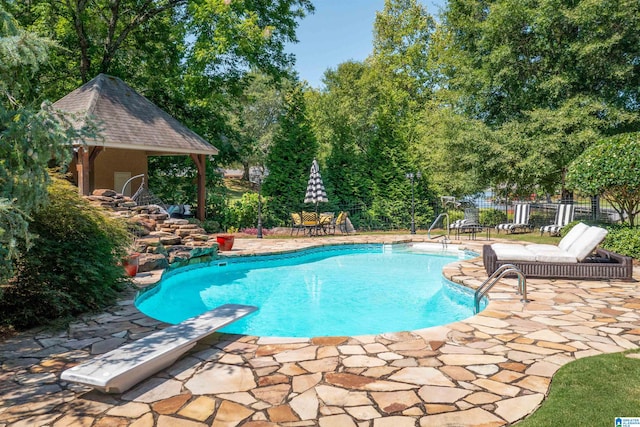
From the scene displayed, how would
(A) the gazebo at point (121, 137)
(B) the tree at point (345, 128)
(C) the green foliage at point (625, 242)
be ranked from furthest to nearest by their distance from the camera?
(B) the tree at point (345, 128) → (A) the gazebo at point (121, 137) → (C) the green foliage at point (625, 242)

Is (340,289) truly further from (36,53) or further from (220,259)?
(36,53)

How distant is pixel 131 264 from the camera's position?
8.03 meters

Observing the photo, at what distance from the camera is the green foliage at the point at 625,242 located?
9078mm

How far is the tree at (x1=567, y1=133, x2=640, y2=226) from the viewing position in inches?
343

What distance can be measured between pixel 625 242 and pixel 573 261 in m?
2.59

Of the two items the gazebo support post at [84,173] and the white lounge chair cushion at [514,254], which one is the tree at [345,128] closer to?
the gazebo support post at [84,173]

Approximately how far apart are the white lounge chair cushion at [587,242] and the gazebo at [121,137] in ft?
37.6

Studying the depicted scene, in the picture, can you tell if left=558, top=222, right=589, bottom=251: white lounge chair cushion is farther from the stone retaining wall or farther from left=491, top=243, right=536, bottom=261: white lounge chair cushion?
the stone retaining wall

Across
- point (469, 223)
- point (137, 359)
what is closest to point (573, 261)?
point (469, 223)

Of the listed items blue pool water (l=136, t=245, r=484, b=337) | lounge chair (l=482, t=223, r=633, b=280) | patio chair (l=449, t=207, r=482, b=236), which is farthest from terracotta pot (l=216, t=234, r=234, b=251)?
patio chair (l=449, t=207, r=482, b=236)

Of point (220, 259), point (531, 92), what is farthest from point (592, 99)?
point (220, 259)

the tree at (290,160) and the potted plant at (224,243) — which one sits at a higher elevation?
the tree at (290,160)

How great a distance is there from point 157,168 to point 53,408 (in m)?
16.7

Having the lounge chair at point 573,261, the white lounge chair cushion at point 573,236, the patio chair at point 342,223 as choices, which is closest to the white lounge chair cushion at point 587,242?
the lounge chair at point 573,261
